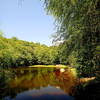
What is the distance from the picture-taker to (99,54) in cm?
769

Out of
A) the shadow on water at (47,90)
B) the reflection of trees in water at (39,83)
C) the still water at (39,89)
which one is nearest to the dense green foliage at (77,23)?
the shadow on water at (47,90)

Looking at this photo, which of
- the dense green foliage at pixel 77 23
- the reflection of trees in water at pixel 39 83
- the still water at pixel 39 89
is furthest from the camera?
the reflection of trees in water at pixel 39 83

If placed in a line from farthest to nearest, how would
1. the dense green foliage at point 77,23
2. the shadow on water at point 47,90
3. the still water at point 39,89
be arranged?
1. the still water at point 39,89
2. the shadow on water at point 47,90
3. the dense green foliage at point 77,23

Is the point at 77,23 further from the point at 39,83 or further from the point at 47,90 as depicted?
the point at 39,83

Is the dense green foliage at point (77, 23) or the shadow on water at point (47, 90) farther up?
the dense green foliage at point (77, 23)

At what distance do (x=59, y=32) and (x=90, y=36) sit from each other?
225cm

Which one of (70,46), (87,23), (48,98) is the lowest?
(48,98)

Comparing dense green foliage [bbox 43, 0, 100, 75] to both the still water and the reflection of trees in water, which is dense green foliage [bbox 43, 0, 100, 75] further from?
the reflection of trees in water

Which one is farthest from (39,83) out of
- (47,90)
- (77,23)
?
(77,23)

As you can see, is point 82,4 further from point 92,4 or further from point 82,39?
point 82,39

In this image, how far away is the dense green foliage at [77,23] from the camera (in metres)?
6.00

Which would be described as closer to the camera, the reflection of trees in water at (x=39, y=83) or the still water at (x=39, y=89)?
the still water at (x=39, y=89)

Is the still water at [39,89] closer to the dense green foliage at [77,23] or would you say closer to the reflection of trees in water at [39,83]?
the reflection of trees in water at [39,83]

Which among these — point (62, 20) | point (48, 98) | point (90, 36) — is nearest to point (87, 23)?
point (90, 36)
